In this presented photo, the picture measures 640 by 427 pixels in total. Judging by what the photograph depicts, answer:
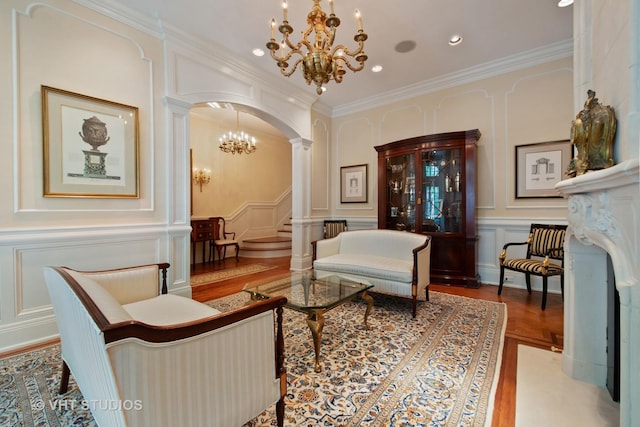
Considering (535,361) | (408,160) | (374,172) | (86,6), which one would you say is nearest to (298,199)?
(374,172)

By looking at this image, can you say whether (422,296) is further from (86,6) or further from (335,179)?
(86,6)

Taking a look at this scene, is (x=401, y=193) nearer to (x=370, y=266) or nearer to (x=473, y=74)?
(x=370, y=266)

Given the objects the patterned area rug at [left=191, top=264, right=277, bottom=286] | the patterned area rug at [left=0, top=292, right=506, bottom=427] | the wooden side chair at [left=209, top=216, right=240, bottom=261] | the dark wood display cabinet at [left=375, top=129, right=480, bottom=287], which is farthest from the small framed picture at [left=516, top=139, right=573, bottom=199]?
the wooden side chair at [left=209, top=216, right=240, bottom=261]

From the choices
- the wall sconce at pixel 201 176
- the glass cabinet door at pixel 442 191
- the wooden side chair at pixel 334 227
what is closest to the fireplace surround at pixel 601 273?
the glass cabinet door at pixel 442 191

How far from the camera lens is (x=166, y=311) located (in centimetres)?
172

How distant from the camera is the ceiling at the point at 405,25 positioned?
2727 millimetres

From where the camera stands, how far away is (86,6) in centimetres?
251

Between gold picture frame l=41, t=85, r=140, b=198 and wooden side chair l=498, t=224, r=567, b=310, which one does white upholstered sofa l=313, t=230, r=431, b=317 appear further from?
gold picture frame l=41, t=85, r=140, b=198

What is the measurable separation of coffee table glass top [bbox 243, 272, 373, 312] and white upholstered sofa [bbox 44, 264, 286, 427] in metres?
0.76

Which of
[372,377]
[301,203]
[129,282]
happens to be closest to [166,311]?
[129,282]

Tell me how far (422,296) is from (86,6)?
4.63m

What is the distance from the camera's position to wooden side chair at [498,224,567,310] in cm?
299

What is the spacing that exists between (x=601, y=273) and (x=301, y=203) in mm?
3855

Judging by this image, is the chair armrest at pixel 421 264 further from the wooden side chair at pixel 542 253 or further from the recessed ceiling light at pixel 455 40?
the recessed ceiling light at pixel 455 40
